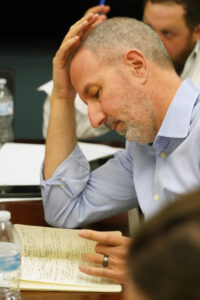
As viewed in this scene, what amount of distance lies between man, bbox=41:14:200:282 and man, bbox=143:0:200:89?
91 centimetres

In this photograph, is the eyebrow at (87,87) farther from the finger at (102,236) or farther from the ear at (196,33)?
the ear at (196,33)

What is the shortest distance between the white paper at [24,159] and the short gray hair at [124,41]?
52cm

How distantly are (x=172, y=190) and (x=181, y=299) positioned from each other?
2.82 ft

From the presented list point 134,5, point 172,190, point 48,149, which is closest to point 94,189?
point 48,149

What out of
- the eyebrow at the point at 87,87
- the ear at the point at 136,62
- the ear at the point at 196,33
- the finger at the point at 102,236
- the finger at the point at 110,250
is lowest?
the finger at the point at 110,250

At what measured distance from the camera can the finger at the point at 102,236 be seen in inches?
42.1

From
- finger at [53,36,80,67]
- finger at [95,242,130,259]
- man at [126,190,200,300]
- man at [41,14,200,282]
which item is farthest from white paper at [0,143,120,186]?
man at [126,190,200,300]

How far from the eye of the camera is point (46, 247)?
1.14 metres

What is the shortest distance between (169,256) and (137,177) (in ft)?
3.14

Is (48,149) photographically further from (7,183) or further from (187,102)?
(187,102)

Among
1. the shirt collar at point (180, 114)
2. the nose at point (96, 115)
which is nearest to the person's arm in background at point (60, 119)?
the nose at point (96, 115)

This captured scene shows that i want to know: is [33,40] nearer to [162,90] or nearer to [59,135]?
[59,135]

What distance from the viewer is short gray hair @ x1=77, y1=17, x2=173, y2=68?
1.20 meters

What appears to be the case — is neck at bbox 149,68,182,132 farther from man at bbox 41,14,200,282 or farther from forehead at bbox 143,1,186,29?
forehead at bbox 143,1,186,29
